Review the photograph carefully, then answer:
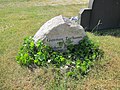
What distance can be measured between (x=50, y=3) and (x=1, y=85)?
6264mm

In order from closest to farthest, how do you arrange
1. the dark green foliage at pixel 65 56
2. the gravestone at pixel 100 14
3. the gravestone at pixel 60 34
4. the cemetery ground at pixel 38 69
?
the cemetery ground at pixel 38 69
the dark green foliage at pixel 65 56
the gravestone at pixel 60 34
the gravestone at pixel 100 14

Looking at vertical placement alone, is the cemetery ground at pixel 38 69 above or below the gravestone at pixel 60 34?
below

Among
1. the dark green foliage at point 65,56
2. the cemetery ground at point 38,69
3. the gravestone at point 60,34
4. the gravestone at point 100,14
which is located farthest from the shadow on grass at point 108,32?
the gravestone at point 60,34

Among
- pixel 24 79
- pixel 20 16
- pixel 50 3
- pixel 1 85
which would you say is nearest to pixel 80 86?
pixel 24 79

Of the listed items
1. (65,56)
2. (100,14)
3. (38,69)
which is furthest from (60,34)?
(100,14)

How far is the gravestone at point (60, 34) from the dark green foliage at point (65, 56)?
0.35ft

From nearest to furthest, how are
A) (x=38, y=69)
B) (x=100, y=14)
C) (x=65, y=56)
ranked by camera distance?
(x=38, y=69) < (x=65, y=56) < (x=100, y=14)

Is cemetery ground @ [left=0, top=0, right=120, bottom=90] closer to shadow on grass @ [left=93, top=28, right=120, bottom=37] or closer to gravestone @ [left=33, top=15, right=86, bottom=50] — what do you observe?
shadow on grass @ [left=93, top=28, right=120, bottom=37]

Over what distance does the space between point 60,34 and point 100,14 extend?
2.09 metres

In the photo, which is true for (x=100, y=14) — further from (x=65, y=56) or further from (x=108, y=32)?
(x=65, y=56)

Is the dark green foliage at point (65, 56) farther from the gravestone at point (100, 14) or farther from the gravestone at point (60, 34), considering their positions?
the gravestone at point (100, 14)

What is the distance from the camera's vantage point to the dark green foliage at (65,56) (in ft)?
13.9

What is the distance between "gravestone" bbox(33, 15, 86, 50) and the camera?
4.51 metres

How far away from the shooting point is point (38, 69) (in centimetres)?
419
